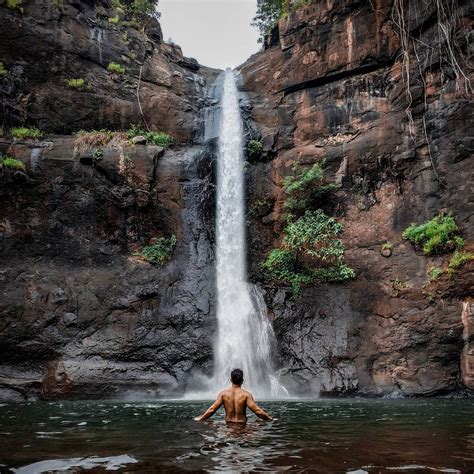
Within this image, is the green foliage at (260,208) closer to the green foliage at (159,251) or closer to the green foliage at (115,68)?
the green foliage at (159,251)

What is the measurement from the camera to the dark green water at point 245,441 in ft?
14.2

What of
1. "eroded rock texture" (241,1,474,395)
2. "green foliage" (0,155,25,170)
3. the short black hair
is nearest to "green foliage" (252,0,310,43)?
"eroded rock texture" (241,1,474,395)

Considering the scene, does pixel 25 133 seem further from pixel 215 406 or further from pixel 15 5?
pixel 215 406

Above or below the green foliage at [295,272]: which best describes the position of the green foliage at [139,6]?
above

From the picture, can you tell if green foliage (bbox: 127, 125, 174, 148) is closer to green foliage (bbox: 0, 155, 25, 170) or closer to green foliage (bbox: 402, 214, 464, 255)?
green foliage (bbox: 0, 155, 25, 170)

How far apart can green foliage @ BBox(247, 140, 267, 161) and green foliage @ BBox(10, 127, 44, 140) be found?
8.31 meters

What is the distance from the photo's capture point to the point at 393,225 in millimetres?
14977

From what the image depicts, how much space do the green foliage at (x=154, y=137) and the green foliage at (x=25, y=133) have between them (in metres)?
3.46

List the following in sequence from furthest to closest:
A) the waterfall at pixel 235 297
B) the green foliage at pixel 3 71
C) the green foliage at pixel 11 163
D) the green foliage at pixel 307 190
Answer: the green foliage at pixel 3 71 → the green foliage at pixel 307 190 → the green foliage at pixel 11 163 → the waterfall at pixel 235 297

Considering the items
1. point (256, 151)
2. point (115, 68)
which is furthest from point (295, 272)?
point (115, 68)

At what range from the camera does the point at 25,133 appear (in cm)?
1719

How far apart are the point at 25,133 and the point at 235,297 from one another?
1025 cm

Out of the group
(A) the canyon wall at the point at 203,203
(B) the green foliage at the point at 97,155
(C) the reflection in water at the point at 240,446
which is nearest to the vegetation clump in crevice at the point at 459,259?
(A) the canyon wall at the point at 203,203

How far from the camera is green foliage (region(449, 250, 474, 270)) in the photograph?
12.7 m
